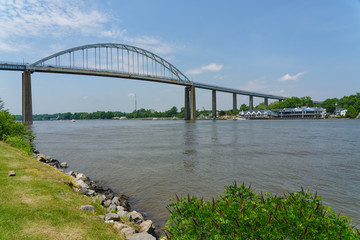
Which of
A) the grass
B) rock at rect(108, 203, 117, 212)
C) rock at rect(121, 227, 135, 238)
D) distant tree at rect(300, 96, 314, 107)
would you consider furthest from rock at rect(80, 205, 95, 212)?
distant tree at rect(300, 96, 314, 107)

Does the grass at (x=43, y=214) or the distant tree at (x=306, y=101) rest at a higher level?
the distant tree at (x=306, y=101)

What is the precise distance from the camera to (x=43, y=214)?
4754 mm

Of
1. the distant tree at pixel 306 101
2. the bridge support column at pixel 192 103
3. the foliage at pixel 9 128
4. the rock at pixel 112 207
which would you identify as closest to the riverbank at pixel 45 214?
the rock at pixel 112 207

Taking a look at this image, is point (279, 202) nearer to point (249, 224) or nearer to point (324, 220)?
point (324, 220)

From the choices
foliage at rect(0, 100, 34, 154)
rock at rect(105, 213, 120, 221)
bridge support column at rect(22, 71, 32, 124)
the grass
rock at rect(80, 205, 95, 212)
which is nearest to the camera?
the grass

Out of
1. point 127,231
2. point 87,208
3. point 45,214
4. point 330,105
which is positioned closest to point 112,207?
point 87,208

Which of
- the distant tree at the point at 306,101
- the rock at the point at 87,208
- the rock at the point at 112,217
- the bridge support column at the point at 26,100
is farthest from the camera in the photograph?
the distant tree at the point at 306,101

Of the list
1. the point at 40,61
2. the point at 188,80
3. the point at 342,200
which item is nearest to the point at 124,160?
the point at 342,200

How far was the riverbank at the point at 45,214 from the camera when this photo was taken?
13.5ft

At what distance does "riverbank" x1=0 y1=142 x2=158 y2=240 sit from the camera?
4113 mm

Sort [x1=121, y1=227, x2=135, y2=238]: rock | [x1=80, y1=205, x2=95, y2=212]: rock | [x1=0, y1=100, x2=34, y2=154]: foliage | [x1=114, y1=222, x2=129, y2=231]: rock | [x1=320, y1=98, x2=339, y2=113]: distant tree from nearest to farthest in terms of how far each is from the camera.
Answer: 1. [x1=121, y1=227, x2=135, y2=238]: rock
2. [x1=114, y1=222, x2=129, y2=231]: rock
3. [x1=80, y1=205, x2=95, y2=212]: rock
4. [x1=0, y1=100, x2=34, y2=154]: foliage
5. [x1=320, y1=98, x2=339, y2=113]: distant tree

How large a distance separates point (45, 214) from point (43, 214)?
0.13ft

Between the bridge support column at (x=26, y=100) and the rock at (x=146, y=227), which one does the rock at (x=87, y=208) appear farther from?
the bridge support column at (x=26, y=100)

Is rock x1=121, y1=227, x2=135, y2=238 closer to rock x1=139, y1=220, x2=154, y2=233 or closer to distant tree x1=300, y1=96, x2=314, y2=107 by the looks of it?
rock x1=139, y1=220, x2=154, y2=233
